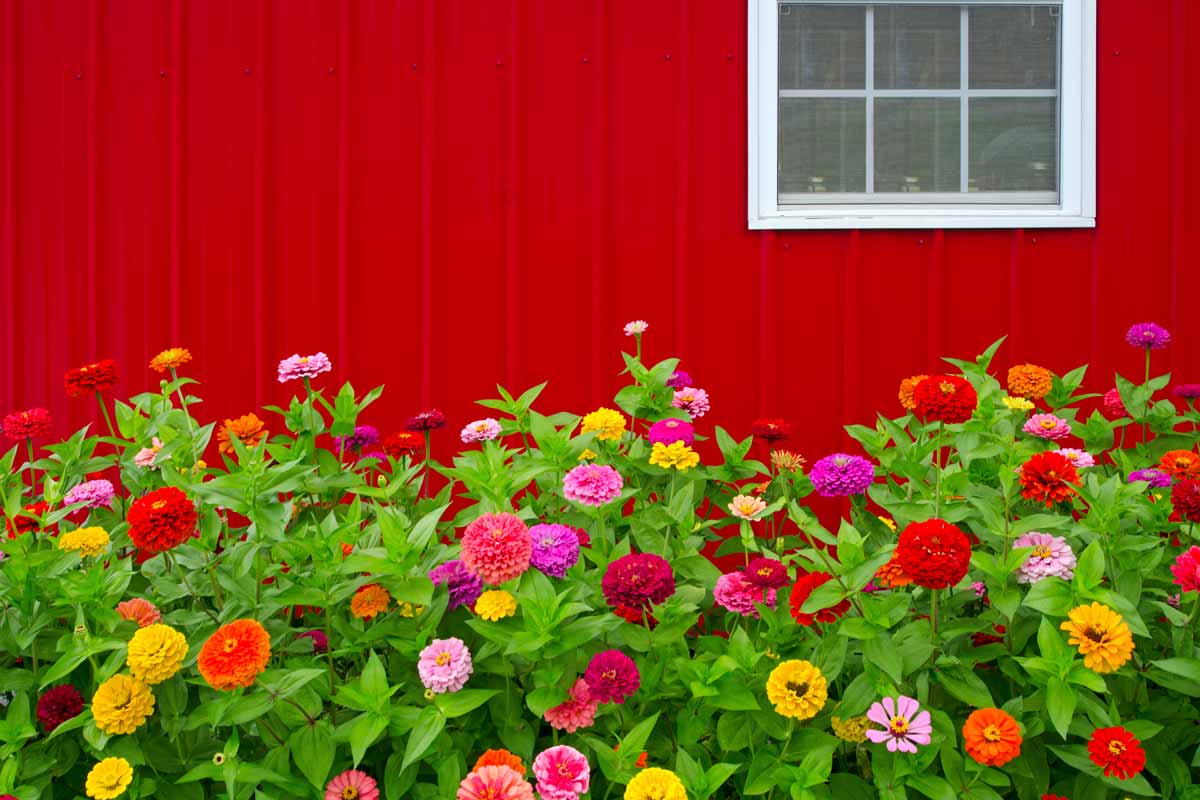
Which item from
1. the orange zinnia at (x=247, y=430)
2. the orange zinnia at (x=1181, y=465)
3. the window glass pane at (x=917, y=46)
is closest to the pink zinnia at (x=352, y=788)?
the orange zinnia at (x=247, y=430)

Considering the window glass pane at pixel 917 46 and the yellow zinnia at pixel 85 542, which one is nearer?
the yellow zinnia at pixel 85 542

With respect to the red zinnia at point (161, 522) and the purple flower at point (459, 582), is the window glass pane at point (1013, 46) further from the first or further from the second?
the red zinnia at point (161, 522)

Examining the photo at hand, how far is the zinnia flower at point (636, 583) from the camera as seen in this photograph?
4.28 ft

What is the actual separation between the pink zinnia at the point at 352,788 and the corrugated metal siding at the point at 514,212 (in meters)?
1.65

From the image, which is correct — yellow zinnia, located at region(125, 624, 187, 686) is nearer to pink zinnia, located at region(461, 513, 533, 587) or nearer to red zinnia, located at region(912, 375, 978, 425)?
pink zinnia, located at region(461, 513, 533, 587)

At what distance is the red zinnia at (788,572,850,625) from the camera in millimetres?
1384

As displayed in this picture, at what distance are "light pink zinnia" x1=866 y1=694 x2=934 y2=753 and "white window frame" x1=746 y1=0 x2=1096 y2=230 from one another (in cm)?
180

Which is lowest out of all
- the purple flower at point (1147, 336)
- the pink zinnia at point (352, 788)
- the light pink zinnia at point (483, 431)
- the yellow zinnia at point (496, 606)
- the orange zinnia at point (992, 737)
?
the pink zinnia at point (352, 788)

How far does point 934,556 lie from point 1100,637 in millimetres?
249

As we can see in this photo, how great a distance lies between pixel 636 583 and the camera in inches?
51.4

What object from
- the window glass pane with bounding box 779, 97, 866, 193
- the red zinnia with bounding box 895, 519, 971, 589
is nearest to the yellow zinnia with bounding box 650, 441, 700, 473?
the red zinnia with bounding box 895, 519, 971, 589

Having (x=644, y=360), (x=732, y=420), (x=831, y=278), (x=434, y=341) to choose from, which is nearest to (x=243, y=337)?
(x=434, y=341)

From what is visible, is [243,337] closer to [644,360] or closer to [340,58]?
[340,58]

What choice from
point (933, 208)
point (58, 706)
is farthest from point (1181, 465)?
point (58, 706)
